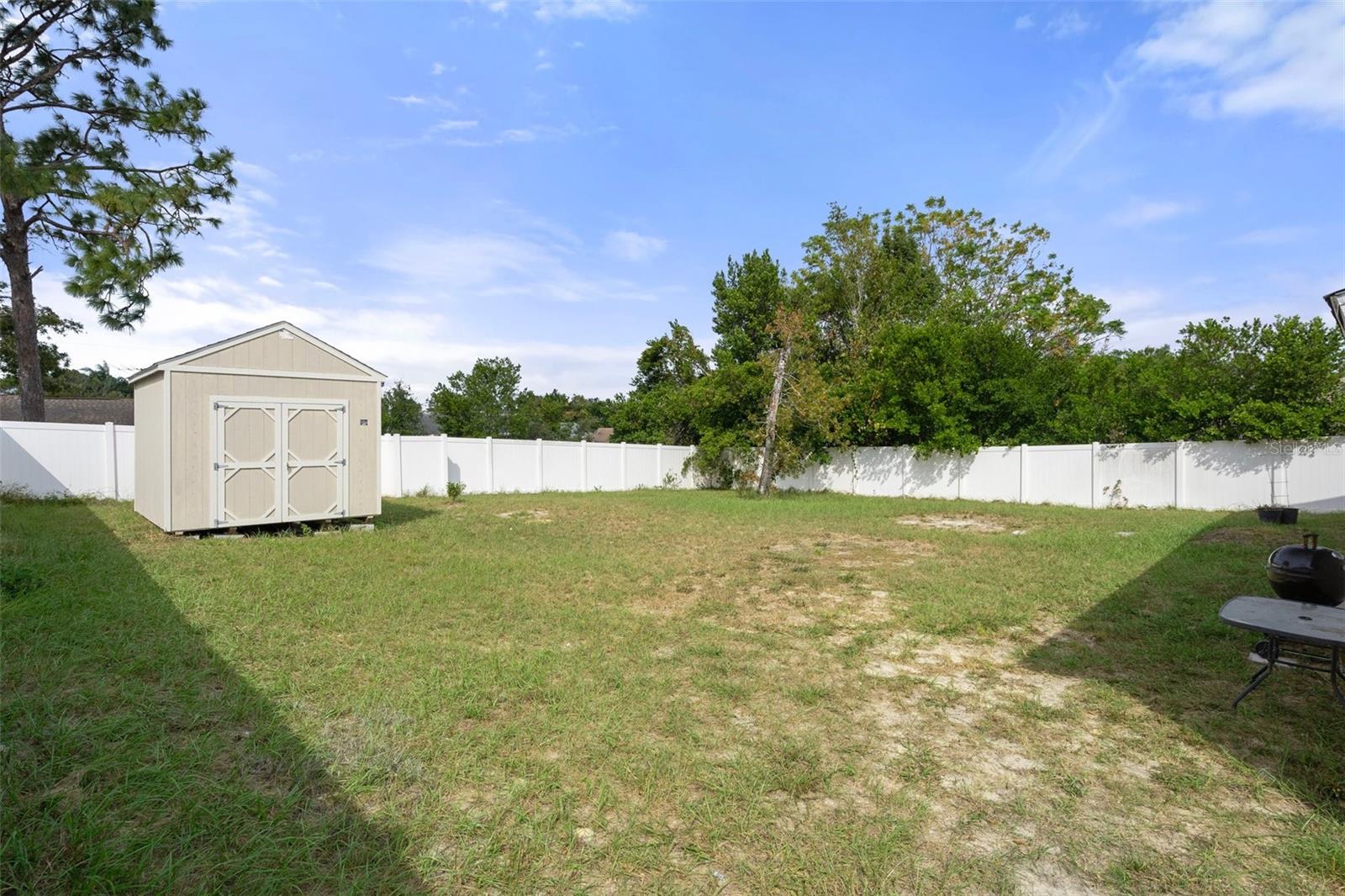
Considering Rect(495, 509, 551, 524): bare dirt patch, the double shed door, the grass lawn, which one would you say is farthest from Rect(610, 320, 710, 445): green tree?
the grass lawn

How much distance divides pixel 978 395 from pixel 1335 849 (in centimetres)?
1581

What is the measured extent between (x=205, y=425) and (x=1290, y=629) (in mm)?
10402

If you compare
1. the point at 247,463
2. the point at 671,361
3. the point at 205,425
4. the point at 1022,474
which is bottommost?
the point at 1022,474

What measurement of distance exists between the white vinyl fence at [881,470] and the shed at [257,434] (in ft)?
10.8

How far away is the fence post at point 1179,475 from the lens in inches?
500

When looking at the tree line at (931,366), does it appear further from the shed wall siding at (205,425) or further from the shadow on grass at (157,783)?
the shadow on grass at (157,783)

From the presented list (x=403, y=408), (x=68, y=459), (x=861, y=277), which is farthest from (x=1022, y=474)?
(x=403, y=408)

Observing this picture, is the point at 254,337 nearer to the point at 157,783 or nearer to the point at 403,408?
the point at 157,783

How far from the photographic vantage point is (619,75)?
364 inches

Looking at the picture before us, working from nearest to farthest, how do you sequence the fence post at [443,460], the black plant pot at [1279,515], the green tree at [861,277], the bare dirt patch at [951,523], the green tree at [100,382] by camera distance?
1. the black plant pot at [1279,515]
2. the bare dirt patch at [951,523]
3. the fence post at [443,460]
4. the green tree at [861,277]
5. the green tree at [100,382]

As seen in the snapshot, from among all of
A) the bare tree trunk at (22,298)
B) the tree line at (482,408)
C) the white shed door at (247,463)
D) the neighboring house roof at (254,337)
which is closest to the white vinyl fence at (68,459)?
the bare tree trunk at (22,298)

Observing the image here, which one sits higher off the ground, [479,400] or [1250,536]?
[479,400]

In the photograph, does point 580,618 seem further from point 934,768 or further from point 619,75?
point 619,75

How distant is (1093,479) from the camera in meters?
13.9
